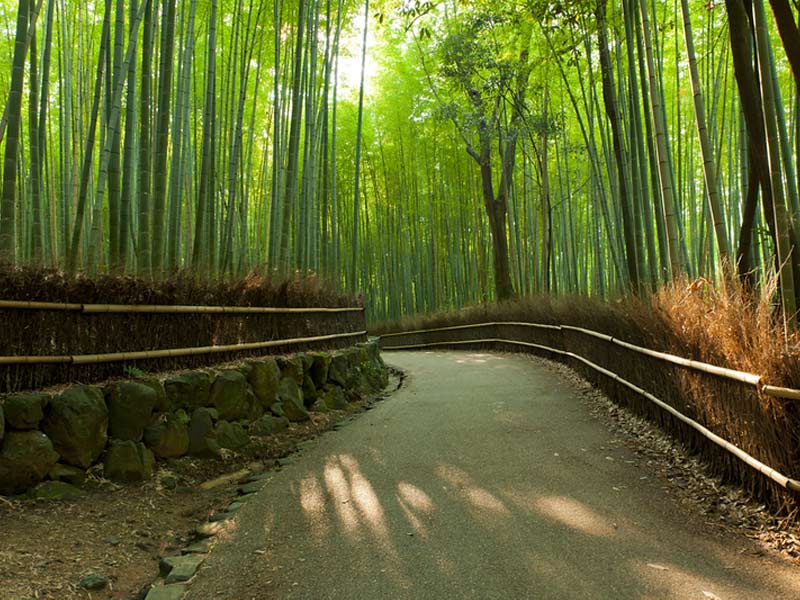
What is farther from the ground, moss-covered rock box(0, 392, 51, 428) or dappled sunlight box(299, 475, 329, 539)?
moss-covered rock box(0, 392, 51, 428)

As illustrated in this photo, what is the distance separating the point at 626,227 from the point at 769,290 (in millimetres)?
3302

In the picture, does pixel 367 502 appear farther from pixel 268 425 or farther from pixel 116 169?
pixel 116 169

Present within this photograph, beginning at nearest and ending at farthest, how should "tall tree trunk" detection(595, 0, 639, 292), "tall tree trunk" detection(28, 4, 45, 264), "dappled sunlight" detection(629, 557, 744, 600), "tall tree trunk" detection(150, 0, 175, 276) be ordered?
"dappled sunlight" detection(629, 557, 744, 600), "tall tree trunk" detection(150, 0, 175, 276), "tall tree trunk" detection(28, 4, 45, 264), "tall tree trunk" detection(595, 0, 639, 292)

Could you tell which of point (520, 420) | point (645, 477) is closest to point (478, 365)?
point (520, 420)

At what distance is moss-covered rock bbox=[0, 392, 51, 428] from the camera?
267cm

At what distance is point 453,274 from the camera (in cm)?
1479

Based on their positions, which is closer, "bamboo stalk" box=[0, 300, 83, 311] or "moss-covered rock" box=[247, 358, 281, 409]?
"bamboo stalk" box=[0, 300, 83, 311]

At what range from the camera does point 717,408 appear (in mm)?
2791

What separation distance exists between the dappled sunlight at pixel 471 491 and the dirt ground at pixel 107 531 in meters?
1.12

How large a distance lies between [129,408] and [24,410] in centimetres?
53

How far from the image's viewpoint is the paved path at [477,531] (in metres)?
2.00

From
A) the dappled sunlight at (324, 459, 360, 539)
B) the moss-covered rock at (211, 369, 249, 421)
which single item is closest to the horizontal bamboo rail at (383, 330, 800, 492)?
the dappled sunlight at (324, 459, 360, 539)

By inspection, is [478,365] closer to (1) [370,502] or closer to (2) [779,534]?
(1) [370,502]

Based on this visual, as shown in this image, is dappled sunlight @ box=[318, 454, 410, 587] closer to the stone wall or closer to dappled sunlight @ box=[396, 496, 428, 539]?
dappled sunlight @ box=[396, 496, 428, 539]
